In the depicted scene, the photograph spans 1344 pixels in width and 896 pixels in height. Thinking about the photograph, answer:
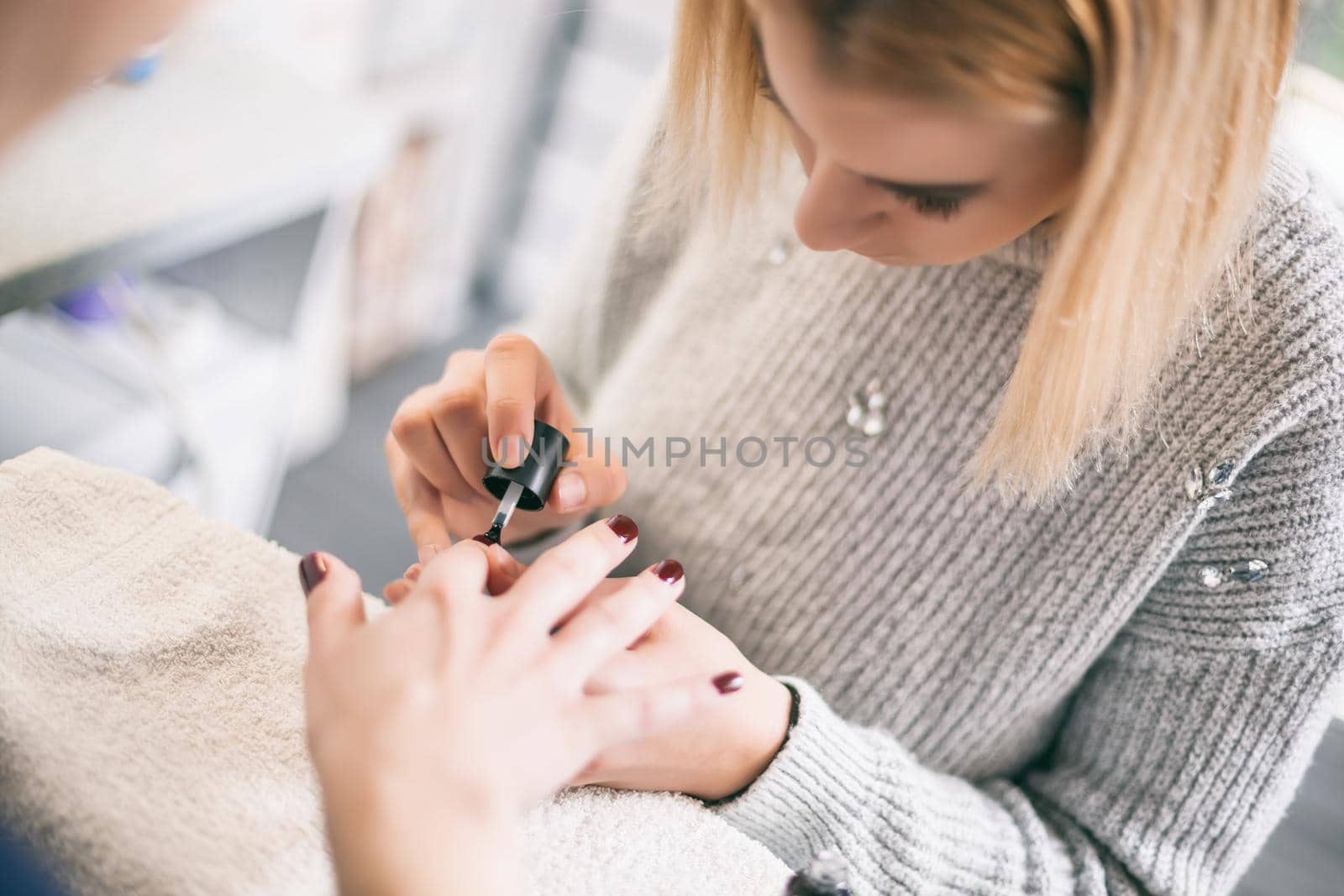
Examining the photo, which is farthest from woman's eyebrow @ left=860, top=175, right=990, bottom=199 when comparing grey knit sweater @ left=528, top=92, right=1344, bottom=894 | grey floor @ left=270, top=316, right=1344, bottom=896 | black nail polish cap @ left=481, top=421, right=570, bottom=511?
grey floor @ left=270, top=316, right=1344, bottom=896

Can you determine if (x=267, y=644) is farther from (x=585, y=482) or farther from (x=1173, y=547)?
(x=1173, y=547)

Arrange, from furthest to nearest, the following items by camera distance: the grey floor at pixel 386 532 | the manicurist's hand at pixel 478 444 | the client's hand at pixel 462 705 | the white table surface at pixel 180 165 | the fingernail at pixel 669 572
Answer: the grey floor at pixel 386 532
the white table surface at pixel 180 165
the manicurist's hand at pixel 478 444
the fingernail at pixel 669 572
the client's hand at pixel 462 705

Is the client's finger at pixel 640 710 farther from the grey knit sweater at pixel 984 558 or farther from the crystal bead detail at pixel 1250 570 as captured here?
the crystal bead detail at pixel 1250 570

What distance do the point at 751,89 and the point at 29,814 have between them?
1.65 ft

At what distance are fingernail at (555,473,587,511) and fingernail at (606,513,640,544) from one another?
10 centimetres

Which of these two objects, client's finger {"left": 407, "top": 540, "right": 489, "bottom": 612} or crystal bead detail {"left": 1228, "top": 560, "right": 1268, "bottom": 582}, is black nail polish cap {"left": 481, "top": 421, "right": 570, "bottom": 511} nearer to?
client's finger {"left": 407, "top": 540, "right": 489, "bottom": 612}

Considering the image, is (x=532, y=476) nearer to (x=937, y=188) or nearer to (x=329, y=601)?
(x=329, y=601)

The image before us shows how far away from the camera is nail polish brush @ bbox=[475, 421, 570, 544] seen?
49cm

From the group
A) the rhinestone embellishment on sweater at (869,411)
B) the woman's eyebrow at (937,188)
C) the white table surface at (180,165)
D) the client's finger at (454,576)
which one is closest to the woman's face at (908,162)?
the woman's eyebrow at (937,188)

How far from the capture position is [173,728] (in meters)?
0.39

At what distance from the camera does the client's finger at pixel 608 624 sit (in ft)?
1.17

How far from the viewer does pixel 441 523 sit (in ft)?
1.84

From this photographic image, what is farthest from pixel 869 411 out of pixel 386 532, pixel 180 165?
pixel 386 532

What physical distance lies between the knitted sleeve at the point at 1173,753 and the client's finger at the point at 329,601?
0.71 ft
